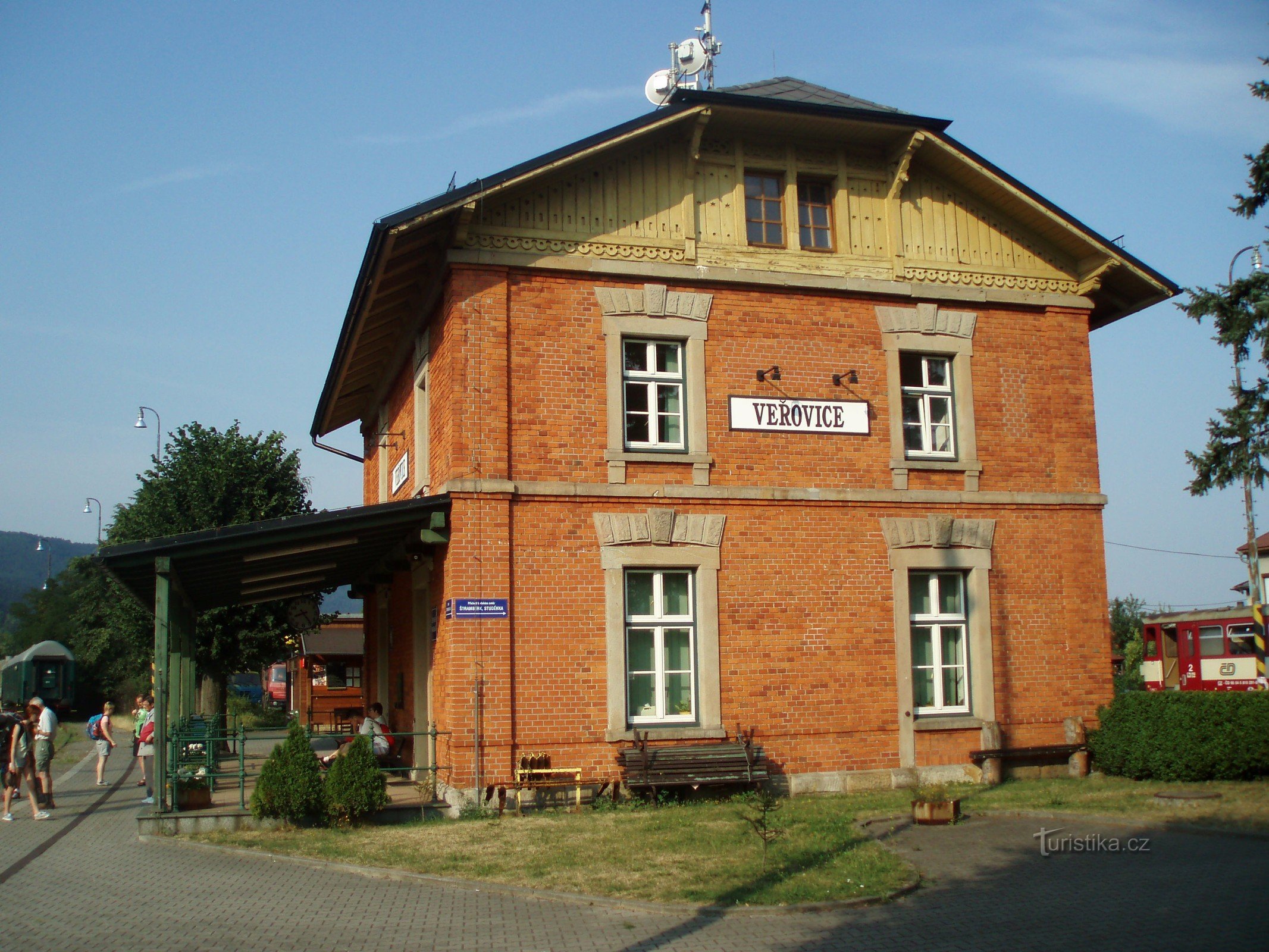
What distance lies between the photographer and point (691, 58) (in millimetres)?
17281

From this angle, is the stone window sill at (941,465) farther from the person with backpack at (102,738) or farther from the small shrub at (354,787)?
the person with backpack at (102,738)

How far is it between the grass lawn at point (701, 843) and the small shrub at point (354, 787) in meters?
0.24

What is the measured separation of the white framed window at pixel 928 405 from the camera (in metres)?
15.6

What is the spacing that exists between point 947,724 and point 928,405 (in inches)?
169

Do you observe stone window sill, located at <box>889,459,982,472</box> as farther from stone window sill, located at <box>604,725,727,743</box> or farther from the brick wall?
stone window sill, located at <box>604,725,727,743</box>

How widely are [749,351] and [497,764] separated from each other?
6067 millimetres

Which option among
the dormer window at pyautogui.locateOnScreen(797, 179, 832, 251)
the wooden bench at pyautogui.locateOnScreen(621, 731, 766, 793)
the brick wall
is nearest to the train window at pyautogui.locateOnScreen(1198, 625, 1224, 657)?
the brick wall

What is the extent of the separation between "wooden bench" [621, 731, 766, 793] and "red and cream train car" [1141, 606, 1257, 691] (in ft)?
65.4

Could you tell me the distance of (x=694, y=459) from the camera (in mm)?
14266

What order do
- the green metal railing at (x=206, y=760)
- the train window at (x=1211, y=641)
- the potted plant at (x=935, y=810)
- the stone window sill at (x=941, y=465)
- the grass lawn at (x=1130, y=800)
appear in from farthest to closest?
the train window at (x=1211, y=641), the stone window sill at (x=941, y=465), the green metal railing at (x=206, y=760), the potted plant at (x=935, y=810), the grass lawn at (x=1130, y=800)

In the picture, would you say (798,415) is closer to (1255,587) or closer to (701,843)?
(701,843)

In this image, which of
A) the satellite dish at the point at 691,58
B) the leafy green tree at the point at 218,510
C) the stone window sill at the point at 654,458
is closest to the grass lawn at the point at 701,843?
the stone window sill at the point at 654,458

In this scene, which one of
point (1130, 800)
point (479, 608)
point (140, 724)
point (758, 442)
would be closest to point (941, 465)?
point (758, 442)

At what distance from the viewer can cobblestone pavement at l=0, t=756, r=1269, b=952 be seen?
7.61 m
